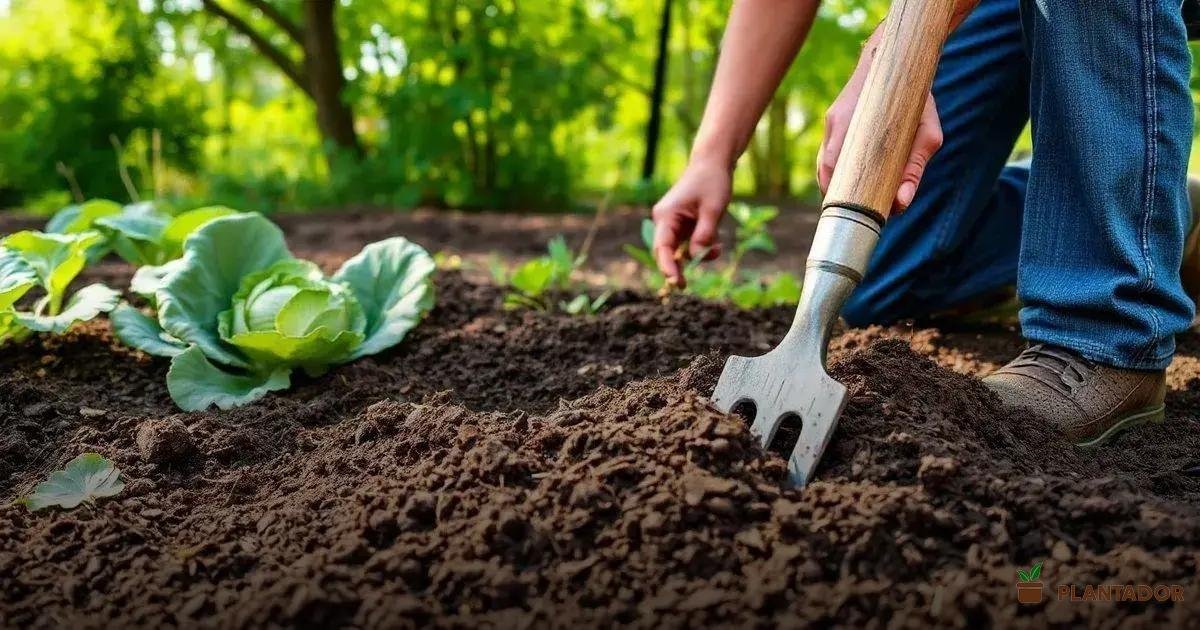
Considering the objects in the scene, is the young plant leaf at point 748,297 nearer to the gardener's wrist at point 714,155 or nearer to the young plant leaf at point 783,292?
the young plant leaf at point 783,292

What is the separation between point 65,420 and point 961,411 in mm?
1704

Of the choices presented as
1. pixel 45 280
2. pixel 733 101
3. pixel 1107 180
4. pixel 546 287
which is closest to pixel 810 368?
pixel 1107 180

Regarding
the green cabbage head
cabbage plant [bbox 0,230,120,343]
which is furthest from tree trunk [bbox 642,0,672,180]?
cabbage plant [bbox 0,230,120,343]

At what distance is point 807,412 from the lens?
142 cm

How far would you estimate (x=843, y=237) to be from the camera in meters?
1.54

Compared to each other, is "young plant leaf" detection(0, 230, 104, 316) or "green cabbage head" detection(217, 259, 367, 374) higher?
"young plant leaf" detection(0, 230, 104, 316)

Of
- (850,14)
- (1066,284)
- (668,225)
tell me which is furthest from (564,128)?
(1066,284)

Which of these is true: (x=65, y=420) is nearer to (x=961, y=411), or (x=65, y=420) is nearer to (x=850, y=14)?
(x=961, y=411)

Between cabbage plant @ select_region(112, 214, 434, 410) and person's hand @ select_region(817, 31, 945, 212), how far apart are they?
42.0 inches

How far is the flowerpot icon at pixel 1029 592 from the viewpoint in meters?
1.12

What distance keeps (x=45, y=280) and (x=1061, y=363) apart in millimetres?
2235

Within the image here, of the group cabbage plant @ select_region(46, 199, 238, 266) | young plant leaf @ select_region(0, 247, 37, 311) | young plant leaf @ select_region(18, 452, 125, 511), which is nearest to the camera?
young plant leaf @ select_region(18, 452, 125, 511)

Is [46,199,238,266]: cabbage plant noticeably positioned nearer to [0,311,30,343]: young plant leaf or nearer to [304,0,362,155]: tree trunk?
[0,311,30,343]: young plant leaf

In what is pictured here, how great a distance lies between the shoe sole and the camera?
191 cm
